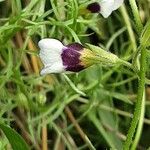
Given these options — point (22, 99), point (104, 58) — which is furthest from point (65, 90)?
point (104, 58)

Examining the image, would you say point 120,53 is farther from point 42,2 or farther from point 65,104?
point 42,2

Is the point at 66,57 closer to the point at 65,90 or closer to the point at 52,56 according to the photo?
the point at 52,56

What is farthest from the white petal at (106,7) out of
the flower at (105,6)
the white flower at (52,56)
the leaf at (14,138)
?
the leaf at (14,138)

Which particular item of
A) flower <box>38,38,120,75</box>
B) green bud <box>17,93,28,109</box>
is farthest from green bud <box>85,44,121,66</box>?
green bud <box>17,93,28,109</box>

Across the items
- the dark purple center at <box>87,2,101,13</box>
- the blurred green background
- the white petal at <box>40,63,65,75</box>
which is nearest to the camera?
the white petal at <box>40,63,65,75</box>

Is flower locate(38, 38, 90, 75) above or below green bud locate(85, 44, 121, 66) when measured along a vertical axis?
above

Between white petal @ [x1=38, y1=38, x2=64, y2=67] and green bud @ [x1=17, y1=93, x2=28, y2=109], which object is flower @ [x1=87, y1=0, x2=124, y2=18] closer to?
white petal @ [x1=38, y1=38, x2=64, y2=67]

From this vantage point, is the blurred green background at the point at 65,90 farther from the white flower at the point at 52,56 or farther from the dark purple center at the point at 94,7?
the white flower at the point at 52,56

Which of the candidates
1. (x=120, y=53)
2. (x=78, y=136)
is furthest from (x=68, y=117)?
(x=120, y=53)
